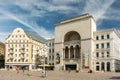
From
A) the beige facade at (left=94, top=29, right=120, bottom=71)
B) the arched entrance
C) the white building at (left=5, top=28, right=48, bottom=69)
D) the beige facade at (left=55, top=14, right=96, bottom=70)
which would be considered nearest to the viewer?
the beige facade at (left=94, top=29, right=120, bottom=71)

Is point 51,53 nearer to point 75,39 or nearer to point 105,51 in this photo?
point 75,39

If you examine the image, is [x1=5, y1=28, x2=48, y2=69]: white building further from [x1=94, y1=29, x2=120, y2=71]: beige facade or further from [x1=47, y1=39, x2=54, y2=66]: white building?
[x1=94, y1=29, x2=120, y2=71]: beige facade

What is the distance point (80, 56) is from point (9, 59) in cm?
3962

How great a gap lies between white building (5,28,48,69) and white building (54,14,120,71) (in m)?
15.7

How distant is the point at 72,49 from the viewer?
87.6 meters

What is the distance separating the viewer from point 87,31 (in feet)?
265

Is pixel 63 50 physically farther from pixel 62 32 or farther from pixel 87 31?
pixel 87 31

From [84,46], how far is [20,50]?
36.6m

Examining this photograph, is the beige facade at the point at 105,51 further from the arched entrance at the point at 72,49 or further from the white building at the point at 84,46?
the arched entrance at the point at 72,49

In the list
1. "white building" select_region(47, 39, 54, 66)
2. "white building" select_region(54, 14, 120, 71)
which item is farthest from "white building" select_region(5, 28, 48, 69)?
"white building" select_region(54, 14, 120, 71)

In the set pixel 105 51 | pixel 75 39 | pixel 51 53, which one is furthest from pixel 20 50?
pixel 105 51

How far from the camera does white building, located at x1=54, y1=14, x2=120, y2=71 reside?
76.6 meters

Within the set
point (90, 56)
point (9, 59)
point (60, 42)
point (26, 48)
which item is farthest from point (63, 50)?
point (9, 59)

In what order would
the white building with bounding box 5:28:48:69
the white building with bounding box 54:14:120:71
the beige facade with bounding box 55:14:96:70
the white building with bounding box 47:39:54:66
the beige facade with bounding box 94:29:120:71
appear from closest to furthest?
the beige facade with bounding box 94:29:120:71, the white building with bounding box 54:14:120:71, the beige facade with bounding box 55:14:96:70, the white building with bounding box 47:39:54:66, the white building with bounding box 5:28:48:69
